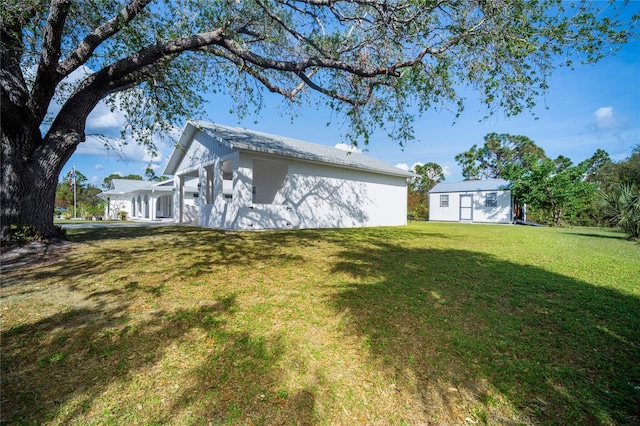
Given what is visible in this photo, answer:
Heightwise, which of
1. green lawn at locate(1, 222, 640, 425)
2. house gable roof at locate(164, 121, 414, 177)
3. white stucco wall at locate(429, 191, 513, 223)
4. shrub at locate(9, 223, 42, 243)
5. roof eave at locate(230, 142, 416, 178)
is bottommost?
green lawn at locate(1, 222, 640, 425)

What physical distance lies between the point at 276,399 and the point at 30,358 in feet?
7.13

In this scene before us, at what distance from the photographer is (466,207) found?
88.5ft

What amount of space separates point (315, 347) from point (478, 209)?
27.9m

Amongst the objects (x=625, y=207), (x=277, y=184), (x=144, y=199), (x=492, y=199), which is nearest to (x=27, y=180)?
(x=277, y=184)

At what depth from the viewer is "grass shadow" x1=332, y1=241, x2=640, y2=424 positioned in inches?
78.1

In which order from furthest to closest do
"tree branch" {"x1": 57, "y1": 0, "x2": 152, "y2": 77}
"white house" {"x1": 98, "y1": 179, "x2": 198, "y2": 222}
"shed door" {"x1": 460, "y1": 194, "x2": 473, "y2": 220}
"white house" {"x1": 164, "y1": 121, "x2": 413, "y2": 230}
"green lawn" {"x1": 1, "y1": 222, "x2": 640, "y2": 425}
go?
"shed door" {"x1": 460, "y1": 194, "x2": 473, "y2": 220} < "white house" {"x1": 98, "y1": 179, "x2": 198, "y2": 222} < "white house" {"x1": 164, "y1": 121, "x2": 413, "y2": 230} < "tree branch" {"x1": 57, "y1": 0, "x2": 152, "y2": 77} < "green lawn" {"x1": 1, "y1": 222, "x2": 640, "y2": 425}

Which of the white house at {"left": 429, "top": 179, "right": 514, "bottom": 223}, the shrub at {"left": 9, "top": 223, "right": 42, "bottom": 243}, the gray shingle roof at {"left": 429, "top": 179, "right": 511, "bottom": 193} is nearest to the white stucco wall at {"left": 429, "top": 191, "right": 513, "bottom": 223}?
the white house at {"left": 429, "top": 179, "right": 514, "bottom": 223}

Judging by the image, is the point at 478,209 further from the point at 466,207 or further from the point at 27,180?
the point at 27,180

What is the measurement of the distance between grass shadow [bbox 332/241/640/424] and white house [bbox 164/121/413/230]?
632cm

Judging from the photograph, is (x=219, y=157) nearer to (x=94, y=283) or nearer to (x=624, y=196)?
(x=94, y=283)

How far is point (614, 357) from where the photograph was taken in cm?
249

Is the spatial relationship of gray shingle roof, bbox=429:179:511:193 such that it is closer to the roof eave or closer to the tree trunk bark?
the roof eave

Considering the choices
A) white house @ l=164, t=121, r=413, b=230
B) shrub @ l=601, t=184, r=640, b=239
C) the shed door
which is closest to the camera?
shrub @ l=601, t=184, r=640, b=239

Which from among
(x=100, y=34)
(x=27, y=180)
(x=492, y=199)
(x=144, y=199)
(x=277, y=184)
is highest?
(x=100, y=34)
